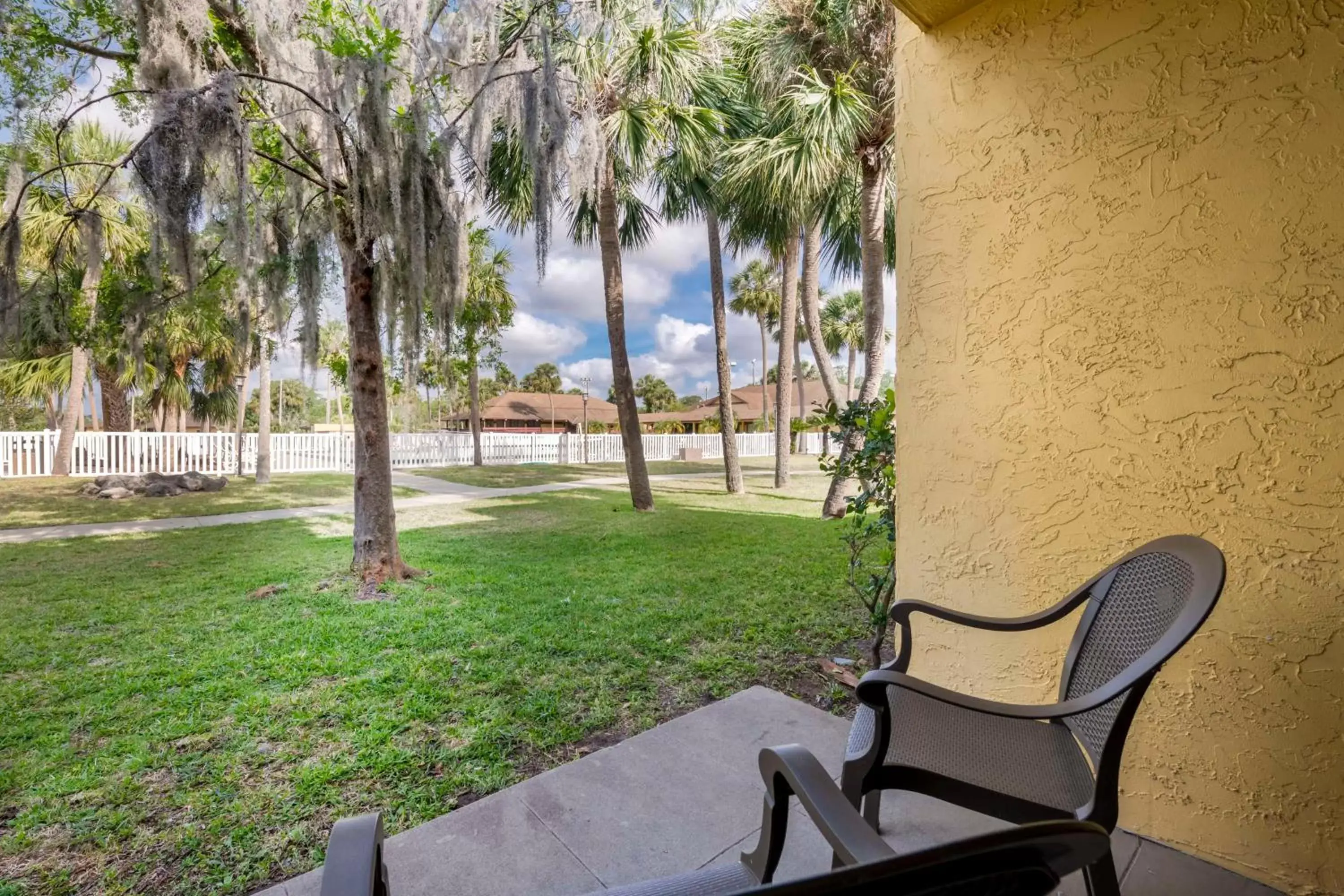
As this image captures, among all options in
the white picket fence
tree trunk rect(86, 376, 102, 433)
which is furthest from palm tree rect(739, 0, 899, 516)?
tree trunk rect(86, 376, 102, 433)

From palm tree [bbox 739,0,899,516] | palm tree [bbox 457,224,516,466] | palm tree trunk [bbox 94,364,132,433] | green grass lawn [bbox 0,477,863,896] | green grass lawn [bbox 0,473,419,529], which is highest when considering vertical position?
palm tree [bbox 739,0,899,516]

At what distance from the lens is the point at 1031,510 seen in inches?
71.7

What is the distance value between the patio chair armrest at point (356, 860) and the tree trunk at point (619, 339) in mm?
6810

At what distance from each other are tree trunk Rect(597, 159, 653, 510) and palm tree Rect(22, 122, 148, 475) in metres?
4.60

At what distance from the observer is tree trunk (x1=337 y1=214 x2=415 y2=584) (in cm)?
402

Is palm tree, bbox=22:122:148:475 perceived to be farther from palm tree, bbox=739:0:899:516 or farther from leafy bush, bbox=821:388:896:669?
palm tree, bbox=739:0:899:516

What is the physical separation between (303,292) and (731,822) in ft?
13.8

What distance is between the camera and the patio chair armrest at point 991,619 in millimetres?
1527

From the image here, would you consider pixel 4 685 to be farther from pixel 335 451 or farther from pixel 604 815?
pixel 335 451

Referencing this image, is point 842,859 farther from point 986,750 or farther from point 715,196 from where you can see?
point 715,196

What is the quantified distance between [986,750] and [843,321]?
2470 centimetres

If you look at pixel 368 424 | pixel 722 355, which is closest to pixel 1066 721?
pixel 368 424

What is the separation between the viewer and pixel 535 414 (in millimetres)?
31734

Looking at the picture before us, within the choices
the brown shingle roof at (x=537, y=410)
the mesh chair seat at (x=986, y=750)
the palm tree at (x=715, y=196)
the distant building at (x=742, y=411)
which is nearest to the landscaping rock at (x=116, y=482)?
the palm tree at (x=715, y=196)
